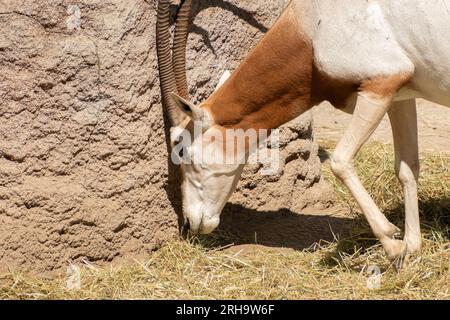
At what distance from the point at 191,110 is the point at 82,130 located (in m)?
0.67

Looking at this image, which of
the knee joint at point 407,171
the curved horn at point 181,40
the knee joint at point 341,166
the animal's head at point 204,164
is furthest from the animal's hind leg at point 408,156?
the curved horn at point 181,40

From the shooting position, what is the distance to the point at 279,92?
5918 mm

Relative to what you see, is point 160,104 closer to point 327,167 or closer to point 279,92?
point 279,92

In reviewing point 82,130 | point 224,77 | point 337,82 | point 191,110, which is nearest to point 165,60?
point 191,110

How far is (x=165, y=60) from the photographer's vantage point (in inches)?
238

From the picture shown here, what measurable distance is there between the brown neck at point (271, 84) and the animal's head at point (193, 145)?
0.44 feet

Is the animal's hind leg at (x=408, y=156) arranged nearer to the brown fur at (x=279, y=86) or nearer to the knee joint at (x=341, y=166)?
the brown fur at (x=279, y=86)

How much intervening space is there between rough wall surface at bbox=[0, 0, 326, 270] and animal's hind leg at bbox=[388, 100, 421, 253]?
132cm

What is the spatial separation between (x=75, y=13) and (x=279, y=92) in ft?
4.26

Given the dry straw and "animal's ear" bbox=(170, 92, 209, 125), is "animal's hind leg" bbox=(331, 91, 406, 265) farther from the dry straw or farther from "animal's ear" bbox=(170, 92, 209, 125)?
"animal's ear" bbox=(170, 92, 209, 125)

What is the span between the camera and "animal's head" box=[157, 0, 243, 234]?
603 cm

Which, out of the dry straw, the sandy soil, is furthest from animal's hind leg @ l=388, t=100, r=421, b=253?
the sandy soil

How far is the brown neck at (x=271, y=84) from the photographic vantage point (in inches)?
228

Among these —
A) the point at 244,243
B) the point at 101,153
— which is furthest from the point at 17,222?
the point at 244,243
